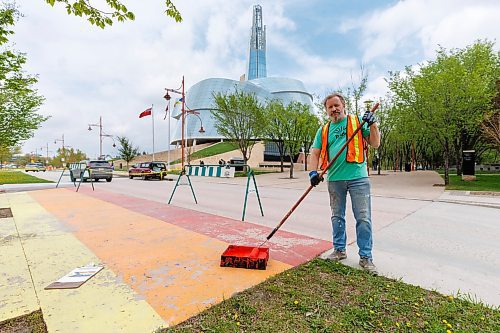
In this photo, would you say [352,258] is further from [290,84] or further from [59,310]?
[290,84]

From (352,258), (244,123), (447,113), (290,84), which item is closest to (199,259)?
(352,258)

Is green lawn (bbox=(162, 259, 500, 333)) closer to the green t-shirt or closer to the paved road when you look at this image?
the paved road

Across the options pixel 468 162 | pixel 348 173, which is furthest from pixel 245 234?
pixel 468 162

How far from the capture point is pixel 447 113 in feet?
49.1

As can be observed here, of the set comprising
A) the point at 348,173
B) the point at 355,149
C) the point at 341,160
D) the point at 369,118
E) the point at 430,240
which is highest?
the point at 369,118

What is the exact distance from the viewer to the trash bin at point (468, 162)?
1754cm

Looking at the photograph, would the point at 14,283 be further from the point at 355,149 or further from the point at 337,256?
the point at 355,149

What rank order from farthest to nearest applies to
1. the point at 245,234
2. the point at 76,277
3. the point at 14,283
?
the point at 245,234 < the point at 76,277 < the point at 14,283

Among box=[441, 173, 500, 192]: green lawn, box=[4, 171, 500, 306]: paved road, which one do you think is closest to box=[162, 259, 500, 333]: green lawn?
box=[4, 171, 500, 306]: paved road

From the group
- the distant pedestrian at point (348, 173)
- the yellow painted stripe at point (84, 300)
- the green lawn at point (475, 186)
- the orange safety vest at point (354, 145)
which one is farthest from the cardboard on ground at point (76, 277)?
the green lawn at point (475, 186)

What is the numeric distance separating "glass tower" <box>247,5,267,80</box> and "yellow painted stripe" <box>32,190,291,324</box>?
13239 cm

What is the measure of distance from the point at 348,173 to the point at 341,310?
1.51 meters

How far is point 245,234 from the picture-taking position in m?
4.94

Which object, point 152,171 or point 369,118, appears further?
point 152,171
